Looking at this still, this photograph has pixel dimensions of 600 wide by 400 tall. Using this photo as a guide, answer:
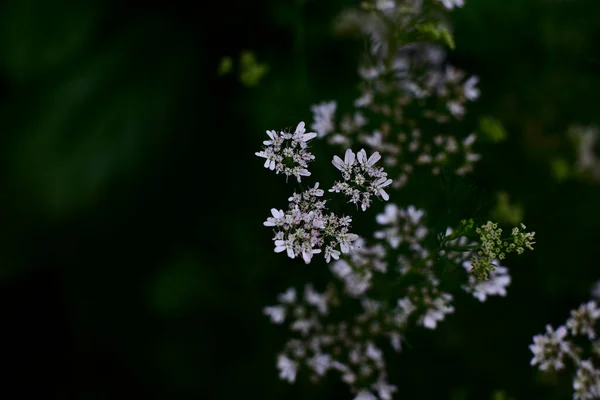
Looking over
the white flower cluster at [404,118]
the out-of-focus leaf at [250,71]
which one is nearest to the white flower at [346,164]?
the white flower cluster at [404,118]

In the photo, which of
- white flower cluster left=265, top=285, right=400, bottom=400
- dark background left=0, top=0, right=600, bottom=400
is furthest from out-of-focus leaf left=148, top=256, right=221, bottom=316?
white flower cluster left=265, top=285, right=400, bottom=400

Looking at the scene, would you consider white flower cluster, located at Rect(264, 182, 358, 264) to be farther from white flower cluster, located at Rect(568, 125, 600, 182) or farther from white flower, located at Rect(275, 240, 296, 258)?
white flower cluster, located at Rect(568, 125, 600, 182)

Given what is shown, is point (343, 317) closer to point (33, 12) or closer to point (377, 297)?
point (377, 297)

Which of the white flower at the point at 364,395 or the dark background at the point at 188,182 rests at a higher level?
the dark background at the point at 188,182

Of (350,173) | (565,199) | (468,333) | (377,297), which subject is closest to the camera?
(350,173)

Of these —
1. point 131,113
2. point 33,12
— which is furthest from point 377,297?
point 33,12

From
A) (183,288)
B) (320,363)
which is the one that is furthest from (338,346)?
(183,288)

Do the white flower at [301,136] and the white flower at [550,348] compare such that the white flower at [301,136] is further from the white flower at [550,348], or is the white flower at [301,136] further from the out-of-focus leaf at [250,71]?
the white flower at [550,348]
